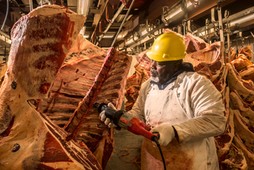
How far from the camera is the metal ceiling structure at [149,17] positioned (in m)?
3.43

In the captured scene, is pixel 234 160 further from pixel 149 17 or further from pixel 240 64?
pixel 149 17

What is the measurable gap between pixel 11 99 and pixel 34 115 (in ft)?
0.46

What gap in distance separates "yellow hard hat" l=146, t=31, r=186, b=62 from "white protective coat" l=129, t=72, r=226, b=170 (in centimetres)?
16

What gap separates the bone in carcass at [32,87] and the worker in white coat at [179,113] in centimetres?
57

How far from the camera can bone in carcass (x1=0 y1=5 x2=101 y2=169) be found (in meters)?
1.43

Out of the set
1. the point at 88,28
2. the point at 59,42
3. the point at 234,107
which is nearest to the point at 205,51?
the point at 234,107

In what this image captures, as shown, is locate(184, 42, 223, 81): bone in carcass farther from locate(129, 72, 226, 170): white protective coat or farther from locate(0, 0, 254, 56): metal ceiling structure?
locate(129, 72, 226, 170): white protective coat

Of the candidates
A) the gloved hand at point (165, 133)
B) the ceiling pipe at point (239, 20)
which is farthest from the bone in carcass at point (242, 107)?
the gloved hand at point (165, 133)

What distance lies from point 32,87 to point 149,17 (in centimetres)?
428

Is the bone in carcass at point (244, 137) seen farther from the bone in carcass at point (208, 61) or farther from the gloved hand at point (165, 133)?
the gloved hand at point (165, 133)

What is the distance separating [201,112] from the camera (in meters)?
2.08

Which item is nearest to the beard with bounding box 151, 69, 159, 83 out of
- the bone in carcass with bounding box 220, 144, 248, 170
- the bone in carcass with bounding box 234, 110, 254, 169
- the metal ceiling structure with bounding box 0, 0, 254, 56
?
the metal ceiling structure with bounding box 0, 0, 254, 56

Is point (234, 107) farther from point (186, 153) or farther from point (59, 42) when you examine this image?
point (59, 42)

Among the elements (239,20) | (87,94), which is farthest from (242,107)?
(87,94)
